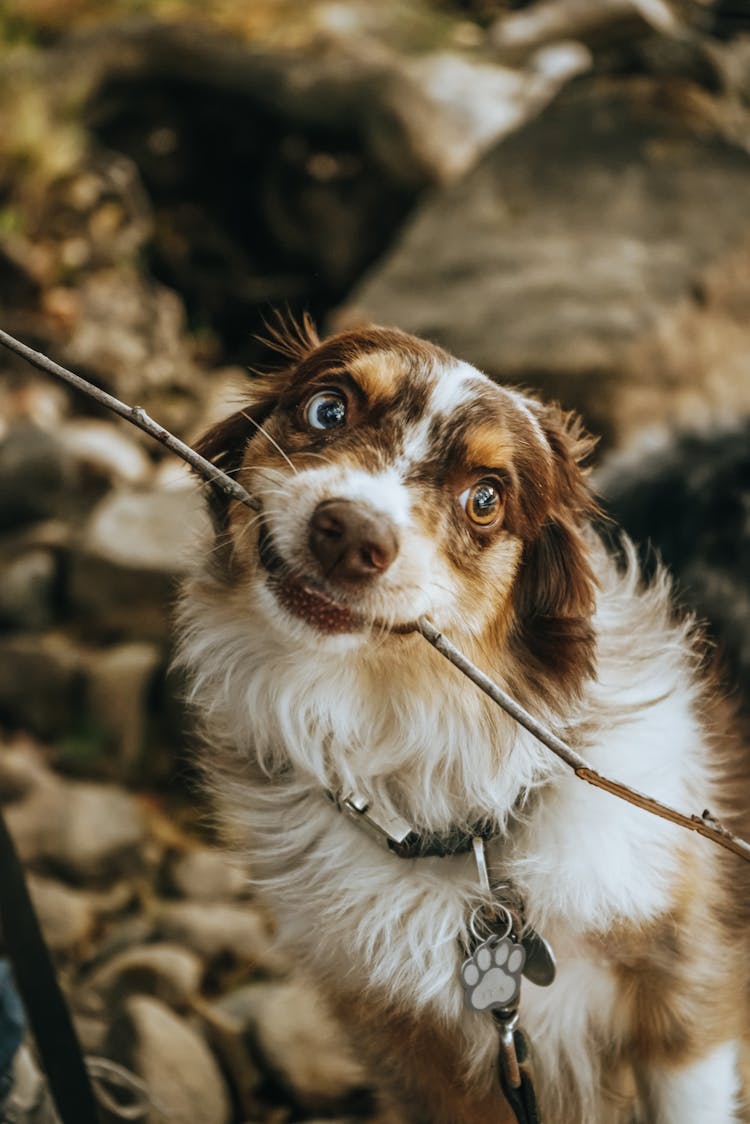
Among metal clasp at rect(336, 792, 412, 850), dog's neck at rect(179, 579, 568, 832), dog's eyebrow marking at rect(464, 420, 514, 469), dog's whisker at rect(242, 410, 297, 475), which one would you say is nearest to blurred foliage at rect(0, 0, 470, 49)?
dog's whisker at rect(242, 410, 297, 475)

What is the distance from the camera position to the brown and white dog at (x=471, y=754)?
187 centimetres

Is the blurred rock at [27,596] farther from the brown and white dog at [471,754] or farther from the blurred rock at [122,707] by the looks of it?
the brown and white dog at [471,754]

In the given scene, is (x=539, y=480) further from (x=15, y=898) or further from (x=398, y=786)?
(x=15, y=898)

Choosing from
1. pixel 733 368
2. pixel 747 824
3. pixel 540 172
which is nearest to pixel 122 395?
pixel 540 172

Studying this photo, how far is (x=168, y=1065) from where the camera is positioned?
2.53 metres

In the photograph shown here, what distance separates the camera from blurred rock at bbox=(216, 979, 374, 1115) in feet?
8.71

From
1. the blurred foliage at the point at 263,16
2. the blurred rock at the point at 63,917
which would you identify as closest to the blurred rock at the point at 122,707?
the blurred rock at the point at 63,917

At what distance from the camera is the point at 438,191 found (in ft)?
17.7

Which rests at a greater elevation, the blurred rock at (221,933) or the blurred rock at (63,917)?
the blurred rock at (221,933)

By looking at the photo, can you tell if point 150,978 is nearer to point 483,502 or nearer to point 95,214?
point 483,502

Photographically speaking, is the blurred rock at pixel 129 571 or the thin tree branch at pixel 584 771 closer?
the thin tree branch at pixel 584 771

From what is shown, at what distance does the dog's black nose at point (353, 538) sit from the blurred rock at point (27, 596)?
250cm

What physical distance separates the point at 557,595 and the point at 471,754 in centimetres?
32

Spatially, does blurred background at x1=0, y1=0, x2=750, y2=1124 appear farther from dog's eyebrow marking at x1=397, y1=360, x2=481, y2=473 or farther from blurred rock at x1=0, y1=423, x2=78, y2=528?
dog's eyebrow marking at x1=397, y1=360, x2=481, y2=473
